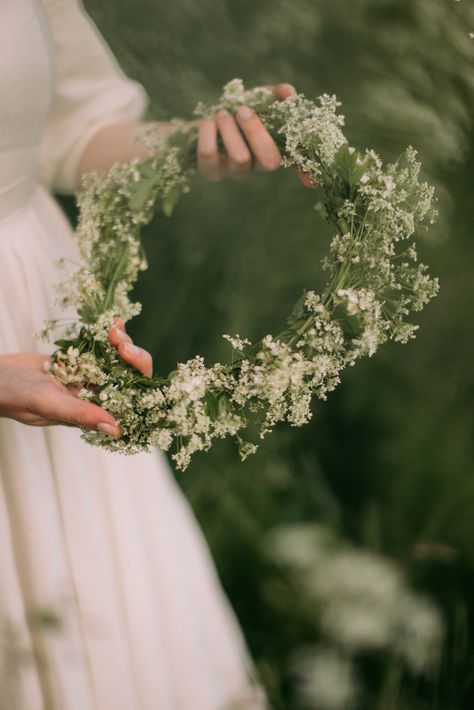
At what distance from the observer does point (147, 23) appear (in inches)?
33.0

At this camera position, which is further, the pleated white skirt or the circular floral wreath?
the pleated white skirt

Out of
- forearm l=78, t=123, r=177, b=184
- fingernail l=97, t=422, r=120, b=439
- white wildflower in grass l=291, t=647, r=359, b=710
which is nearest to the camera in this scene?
fingernail l=97, t=422, r=120, b=439

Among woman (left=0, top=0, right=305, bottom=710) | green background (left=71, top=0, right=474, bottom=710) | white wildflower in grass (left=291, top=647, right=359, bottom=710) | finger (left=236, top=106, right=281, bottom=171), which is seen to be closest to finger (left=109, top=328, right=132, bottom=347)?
Result: woman (left=0, top=0, right=305, bottom=710)

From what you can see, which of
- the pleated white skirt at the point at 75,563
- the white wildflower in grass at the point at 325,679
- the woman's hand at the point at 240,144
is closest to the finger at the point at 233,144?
the woman's hand at the point at 240,144

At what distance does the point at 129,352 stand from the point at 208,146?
225 millimetres

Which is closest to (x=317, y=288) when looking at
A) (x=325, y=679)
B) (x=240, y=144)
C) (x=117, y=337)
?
(x=240, y=144)

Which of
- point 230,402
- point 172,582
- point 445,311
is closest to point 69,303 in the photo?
point 230,402

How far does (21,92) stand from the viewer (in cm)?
64

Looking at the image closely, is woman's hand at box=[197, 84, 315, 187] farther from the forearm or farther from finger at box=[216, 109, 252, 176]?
the forearm

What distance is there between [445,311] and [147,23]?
20.0 inches

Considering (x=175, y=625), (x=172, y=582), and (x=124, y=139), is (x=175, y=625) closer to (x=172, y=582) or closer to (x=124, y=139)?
(x=172, y=582)

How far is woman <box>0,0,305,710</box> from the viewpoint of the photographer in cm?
67

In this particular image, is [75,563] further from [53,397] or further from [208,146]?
[208,146]

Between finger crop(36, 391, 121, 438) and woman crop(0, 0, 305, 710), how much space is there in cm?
10
